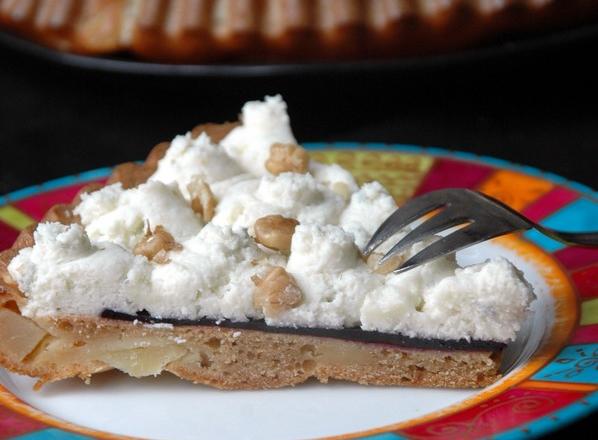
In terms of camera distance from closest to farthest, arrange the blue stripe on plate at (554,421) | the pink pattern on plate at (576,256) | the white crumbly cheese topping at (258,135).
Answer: the blue stripe on plate at (554,421) → the pink pattern on plate at (576,256) → the white crumbly cheese topping at (258,135)

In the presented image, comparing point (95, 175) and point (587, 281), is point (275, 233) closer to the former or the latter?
point (587, 281)

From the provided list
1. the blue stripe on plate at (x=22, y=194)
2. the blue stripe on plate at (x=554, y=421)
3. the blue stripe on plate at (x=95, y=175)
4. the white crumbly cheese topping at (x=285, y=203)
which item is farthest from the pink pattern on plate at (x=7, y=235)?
the blue stripe on plate at (x=554, y=421)

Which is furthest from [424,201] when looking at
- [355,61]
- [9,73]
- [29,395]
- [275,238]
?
[9,73]

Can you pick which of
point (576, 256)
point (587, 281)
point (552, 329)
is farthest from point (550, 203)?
point (552, 329)

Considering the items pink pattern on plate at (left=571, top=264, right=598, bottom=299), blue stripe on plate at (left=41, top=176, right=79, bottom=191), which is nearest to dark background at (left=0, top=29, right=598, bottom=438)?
blue stripe on plate at (left=41, top=176, right=79, bottom=191)

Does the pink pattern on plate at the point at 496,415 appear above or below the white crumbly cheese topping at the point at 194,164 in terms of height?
below

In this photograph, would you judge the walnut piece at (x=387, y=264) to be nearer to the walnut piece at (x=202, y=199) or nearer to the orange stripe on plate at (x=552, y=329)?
the orange stripe on plate at (x=552, y=329)

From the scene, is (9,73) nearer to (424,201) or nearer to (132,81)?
(132,81)
